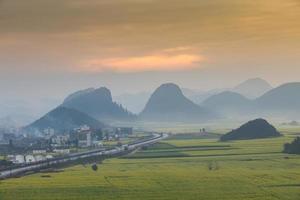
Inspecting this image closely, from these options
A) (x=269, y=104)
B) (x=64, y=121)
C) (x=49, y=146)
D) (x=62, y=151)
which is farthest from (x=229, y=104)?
(x=62, y=151)

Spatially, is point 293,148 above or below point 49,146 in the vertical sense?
below

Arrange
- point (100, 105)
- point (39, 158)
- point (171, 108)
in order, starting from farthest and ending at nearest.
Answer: point (171, 108), point (100, 105), point (39, 158)

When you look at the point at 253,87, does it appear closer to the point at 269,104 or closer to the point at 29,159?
the point at 269,104

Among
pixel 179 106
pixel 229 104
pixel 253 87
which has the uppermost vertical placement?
pixel 253 87

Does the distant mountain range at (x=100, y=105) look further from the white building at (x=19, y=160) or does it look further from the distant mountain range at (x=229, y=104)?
the white building at (x=19, y=160)

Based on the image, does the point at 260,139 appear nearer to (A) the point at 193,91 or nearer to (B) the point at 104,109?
(B) the point at 104,109

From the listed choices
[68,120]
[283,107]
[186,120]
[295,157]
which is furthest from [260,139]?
[283,107]
